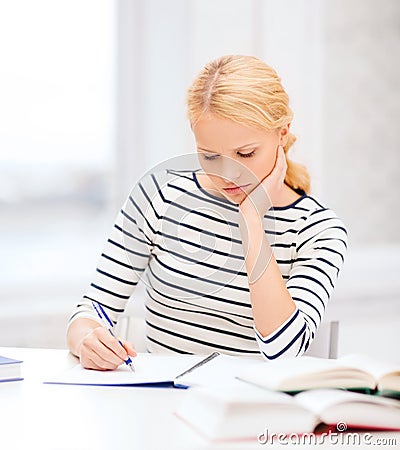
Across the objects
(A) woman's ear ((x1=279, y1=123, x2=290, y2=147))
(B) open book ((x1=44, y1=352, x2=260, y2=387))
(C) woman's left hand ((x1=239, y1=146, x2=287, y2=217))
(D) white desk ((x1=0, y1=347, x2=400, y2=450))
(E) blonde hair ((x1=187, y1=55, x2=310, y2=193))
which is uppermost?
(E) blonde hair ((x1=187, y1=55, x2=310, y2=193))

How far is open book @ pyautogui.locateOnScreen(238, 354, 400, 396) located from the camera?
1045 mm

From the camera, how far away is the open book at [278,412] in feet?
3.22

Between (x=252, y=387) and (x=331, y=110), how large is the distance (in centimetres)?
208

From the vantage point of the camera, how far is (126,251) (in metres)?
1.82

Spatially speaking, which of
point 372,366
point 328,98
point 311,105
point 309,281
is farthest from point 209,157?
point 328,98

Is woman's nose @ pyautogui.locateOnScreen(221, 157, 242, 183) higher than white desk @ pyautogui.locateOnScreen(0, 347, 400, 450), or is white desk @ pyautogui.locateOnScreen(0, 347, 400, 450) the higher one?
woman's nose @ pyautogui.locateOnScreen(221, 157, 242, 183)

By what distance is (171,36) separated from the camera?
8.79 feet

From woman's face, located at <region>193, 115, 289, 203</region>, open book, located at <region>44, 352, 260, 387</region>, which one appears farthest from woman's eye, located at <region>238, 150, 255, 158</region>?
open book, located at <region>44, 352, 260, 387</region>

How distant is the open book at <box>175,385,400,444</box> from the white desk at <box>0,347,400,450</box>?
18 mm

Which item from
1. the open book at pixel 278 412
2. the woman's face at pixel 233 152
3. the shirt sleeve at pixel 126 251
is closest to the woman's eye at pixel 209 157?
the woman's face at pixel 233 152

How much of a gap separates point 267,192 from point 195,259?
0.21m

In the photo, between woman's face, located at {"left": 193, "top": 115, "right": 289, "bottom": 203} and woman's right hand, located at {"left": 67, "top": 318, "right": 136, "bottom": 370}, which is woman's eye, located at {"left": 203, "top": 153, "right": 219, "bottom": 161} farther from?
woman's right hand, located at {"left": 67, "top": 318, "right": 136, "bottom": 370}

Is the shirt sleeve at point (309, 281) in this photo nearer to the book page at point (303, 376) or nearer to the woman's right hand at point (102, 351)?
the woman's right hand at point (102, 351)

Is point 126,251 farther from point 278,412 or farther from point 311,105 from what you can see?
point 311,105
